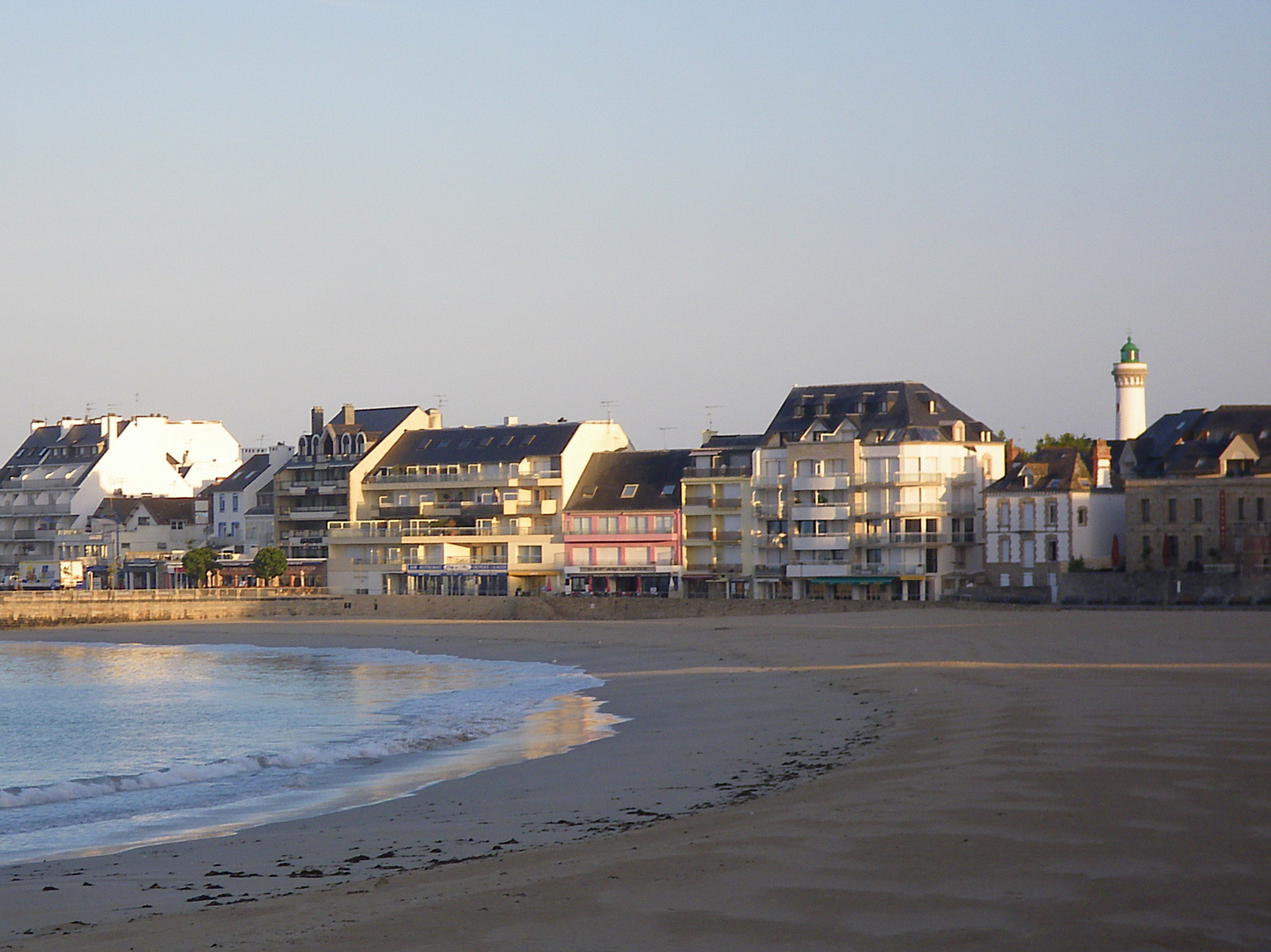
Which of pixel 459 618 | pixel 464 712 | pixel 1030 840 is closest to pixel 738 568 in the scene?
pixel 459 618

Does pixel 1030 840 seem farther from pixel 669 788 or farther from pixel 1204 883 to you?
pixel 669 788

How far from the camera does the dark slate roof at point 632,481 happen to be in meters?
72.9

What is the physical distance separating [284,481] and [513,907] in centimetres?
8048

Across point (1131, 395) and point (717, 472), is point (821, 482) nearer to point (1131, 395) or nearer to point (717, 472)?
point (717, 472)

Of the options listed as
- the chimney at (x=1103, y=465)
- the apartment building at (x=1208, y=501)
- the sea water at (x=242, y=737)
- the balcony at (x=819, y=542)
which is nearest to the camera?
the sea water at (x=242, y=737)

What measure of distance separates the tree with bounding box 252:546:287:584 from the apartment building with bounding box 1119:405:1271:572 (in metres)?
48.3

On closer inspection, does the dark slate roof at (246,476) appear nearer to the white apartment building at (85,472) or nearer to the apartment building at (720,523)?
the white apartment building at (85,472)

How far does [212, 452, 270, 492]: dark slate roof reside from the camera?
91875 millimetres

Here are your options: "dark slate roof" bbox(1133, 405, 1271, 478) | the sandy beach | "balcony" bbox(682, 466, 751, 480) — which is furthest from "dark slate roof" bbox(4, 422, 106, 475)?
the sandy beach

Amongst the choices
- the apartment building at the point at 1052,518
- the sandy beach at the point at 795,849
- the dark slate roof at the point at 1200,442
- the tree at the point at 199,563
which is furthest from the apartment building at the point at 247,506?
the sandy beach at the point at 795,849

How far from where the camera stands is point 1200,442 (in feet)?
182

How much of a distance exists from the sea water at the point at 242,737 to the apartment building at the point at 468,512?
31.9 metres

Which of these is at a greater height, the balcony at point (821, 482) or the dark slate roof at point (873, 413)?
the dark slate roof at point (873, 413)

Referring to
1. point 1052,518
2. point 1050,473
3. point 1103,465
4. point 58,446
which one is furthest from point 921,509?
point 58,446
